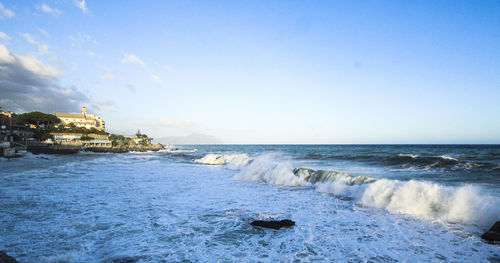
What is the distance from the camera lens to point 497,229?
5465mm

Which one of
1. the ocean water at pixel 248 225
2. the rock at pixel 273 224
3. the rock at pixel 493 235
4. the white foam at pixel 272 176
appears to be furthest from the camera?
the white foam at pixel 272 176

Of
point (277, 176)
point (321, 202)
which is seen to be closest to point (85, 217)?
point (321, 202)

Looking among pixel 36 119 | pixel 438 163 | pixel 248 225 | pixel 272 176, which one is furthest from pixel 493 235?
pixel 36 119

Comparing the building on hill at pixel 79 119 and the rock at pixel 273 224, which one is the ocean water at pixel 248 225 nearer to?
the rock at pixel 273 224

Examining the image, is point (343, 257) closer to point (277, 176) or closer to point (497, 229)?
point (497, 229)

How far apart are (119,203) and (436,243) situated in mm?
9309

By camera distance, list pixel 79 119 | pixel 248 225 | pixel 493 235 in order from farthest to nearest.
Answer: pixel 79 119, pixel 248 225, pixel 493 235

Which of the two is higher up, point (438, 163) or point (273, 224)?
point (438, 163)

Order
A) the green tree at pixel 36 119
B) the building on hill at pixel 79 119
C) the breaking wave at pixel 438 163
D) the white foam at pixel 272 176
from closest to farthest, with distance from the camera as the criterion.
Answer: the white foam at pixel 272 176 → the breaking wave at pixel 438 163 → the green tree at pixel 36 119 → the building on hill at pixel 79 119

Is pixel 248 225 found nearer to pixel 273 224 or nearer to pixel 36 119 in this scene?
pixel 273 224

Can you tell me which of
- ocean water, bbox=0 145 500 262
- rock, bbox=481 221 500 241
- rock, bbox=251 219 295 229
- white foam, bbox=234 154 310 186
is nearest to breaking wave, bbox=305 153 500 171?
ocean water, bbox=0 145 500 262

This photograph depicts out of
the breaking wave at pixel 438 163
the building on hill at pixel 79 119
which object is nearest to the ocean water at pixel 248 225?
the breaking wave at pixel 438 163

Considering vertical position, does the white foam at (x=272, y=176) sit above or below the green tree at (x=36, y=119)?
below

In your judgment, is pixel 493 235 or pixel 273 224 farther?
pixel 273 224
